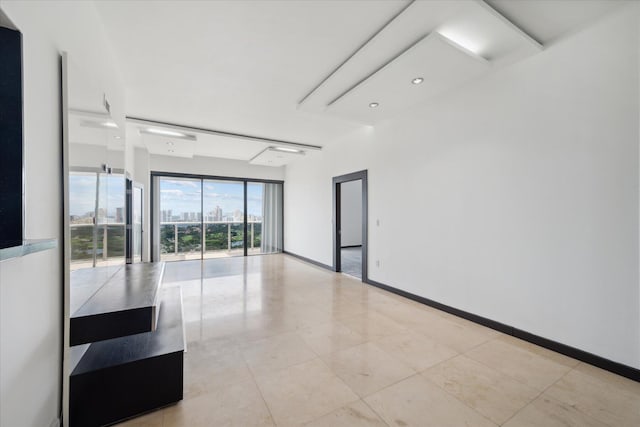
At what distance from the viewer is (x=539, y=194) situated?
261 centimetres

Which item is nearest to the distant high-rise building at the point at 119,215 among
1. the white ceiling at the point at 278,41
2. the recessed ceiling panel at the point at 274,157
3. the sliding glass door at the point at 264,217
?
the white ceiling at the point at 278,41

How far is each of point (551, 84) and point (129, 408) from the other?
434cm

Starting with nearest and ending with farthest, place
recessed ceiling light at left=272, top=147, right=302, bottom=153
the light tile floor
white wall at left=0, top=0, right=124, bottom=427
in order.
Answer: white wall at left=0, top=0, right=124, bottom=427 → the light tile floor → recessed ceiling light at left=272, top=147, right=302, bottom=153

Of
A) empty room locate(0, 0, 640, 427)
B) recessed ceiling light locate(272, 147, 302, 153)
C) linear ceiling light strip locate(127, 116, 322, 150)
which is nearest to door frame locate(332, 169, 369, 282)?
empty room locate(0, 0, 640, 427)

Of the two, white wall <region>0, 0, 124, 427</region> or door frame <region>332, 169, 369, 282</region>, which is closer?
white wall <region>0, 0, 124, 427</region>

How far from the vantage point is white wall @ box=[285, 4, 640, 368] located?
7.00 feet

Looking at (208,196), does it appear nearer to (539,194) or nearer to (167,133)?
(167,133)

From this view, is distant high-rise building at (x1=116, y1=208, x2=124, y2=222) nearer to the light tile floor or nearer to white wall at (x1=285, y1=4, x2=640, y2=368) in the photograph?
the light tile floor

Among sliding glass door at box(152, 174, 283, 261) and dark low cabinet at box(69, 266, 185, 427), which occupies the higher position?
sliding glass door at box(152, 174, 283, 261)

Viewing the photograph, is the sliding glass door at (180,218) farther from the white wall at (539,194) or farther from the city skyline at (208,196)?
the white wall at (539,194)

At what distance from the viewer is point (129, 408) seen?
65.3 inches

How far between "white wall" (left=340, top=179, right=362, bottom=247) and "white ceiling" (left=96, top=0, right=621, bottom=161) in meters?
6.42

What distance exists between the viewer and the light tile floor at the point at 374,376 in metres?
1.70

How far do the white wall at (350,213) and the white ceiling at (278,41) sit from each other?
642cm
